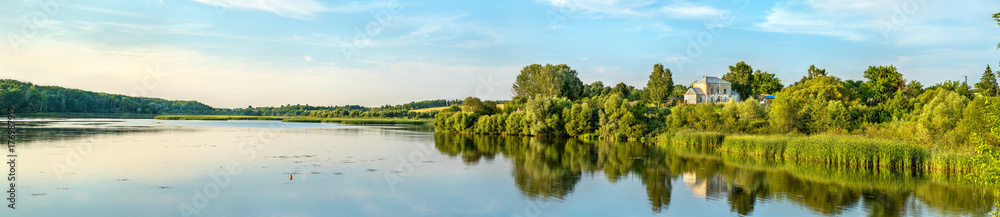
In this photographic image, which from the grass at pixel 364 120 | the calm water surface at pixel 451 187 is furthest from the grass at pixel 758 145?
the grass at pixel 364 120

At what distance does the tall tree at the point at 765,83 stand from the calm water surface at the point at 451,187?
172 ft

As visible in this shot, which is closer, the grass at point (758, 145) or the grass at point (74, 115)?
the grass at point (758, 145)

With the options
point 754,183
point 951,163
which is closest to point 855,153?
point 951,163

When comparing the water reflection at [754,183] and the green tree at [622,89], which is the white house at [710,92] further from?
the water reflection at [754,183]

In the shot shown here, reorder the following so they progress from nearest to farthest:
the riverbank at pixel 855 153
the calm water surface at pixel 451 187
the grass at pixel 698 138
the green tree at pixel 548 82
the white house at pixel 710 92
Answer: the calm water surface at pixel 451 187, the riverbank at pixel 855 153, the grass at pixel 698 138, the white house at pixel 710 92, the green tree at pixel 548 82

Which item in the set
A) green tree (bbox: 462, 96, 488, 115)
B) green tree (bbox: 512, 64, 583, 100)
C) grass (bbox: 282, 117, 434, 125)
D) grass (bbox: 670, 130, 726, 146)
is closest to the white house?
green tree (bbox: 512, 64, 583, 100)

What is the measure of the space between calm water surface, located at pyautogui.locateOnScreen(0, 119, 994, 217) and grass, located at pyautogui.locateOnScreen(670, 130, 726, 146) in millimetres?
8141

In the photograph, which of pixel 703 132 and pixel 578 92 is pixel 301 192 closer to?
pixel 703 132

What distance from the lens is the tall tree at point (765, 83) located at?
260 feet

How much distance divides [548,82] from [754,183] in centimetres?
5932

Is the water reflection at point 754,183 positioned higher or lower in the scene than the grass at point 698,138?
lower

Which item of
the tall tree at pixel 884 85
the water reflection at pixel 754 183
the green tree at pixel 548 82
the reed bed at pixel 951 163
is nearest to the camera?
the water reflection at pixel 754 183

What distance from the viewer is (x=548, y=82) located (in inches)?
3214

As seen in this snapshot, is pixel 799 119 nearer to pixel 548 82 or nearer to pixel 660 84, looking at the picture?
pixel 660 84
